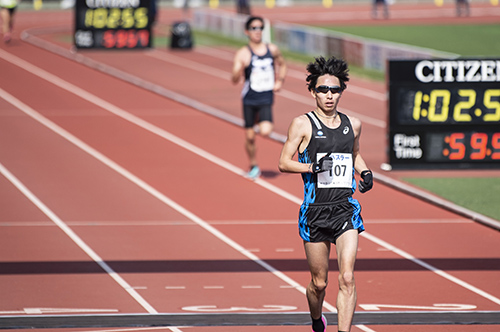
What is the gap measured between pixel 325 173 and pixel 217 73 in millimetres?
19340

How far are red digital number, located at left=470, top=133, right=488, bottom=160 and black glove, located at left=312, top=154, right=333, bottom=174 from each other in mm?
8421

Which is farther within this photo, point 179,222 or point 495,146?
point 495,146

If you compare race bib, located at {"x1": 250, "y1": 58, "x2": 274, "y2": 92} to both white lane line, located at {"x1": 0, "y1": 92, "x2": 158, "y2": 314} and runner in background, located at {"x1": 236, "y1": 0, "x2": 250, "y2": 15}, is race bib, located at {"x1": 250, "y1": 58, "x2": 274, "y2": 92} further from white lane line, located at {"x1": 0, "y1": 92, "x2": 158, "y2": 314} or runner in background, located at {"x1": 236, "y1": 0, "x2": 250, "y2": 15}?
runner in background, located at {"x1": 236, "y1": 0, "x2": 250, "y2": 15}

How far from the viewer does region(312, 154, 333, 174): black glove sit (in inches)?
270

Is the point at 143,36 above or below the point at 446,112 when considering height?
below

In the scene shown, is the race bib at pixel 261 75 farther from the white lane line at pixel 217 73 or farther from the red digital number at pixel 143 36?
the red digital number at pixel 143 36

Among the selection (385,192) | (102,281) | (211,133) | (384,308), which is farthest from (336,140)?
(211,133)

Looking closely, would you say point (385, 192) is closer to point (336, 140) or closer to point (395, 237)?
point (395, 237)

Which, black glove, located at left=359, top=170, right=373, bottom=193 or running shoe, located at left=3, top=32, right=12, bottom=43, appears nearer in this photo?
black glove, located at left=359, top=170, right=373, bottom=193

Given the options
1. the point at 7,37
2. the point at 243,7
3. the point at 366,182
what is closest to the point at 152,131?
the point at 366,182

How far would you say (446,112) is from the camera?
14.9m

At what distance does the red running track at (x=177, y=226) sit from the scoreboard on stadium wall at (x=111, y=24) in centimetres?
698

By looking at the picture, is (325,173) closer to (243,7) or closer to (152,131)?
(152,131)

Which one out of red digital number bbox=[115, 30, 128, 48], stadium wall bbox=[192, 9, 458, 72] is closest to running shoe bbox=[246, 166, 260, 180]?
stadium wall bbox=[192, 9, 458, 72]
